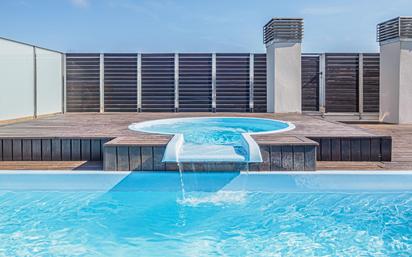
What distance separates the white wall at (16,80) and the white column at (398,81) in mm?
7387

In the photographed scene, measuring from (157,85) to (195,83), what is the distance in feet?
3.04

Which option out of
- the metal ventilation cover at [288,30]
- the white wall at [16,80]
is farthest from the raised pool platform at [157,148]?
the metal ventilation cover at [288,30]

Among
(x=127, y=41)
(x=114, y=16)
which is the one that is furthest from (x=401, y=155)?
(x=114, y=16)

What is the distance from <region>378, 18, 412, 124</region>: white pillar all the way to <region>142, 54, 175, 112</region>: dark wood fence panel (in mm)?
4777

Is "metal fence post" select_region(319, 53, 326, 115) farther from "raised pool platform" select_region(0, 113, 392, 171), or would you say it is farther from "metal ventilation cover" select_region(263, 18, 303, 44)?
"raised pool platform" select_region(0, 113, 392, 171)

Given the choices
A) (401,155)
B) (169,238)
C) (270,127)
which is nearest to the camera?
(169,238)

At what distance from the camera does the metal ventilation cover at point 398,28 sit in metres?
7.95

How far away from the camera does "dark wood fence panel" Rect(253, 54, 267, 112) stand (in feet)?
31.8

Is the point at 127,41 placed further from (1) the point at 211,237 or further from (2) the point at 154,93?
(1) the point at 211,237

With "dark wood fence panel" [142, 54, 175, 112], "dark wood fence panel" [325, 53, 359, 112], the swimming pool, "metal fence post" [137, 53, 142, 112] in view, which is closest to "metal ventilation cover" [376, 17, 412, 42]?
"dark wood fence panel" [325, 53, 359, 112]

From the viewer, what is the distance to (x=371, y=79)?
9359mm

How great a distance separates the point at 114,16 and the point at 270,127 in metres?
8.05

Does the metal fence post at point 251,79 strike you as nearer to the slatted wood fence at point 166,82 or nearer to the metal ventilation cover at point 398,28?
the slatted wood fence at point 166,82

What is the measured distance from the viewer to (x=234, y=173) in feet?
12.7
